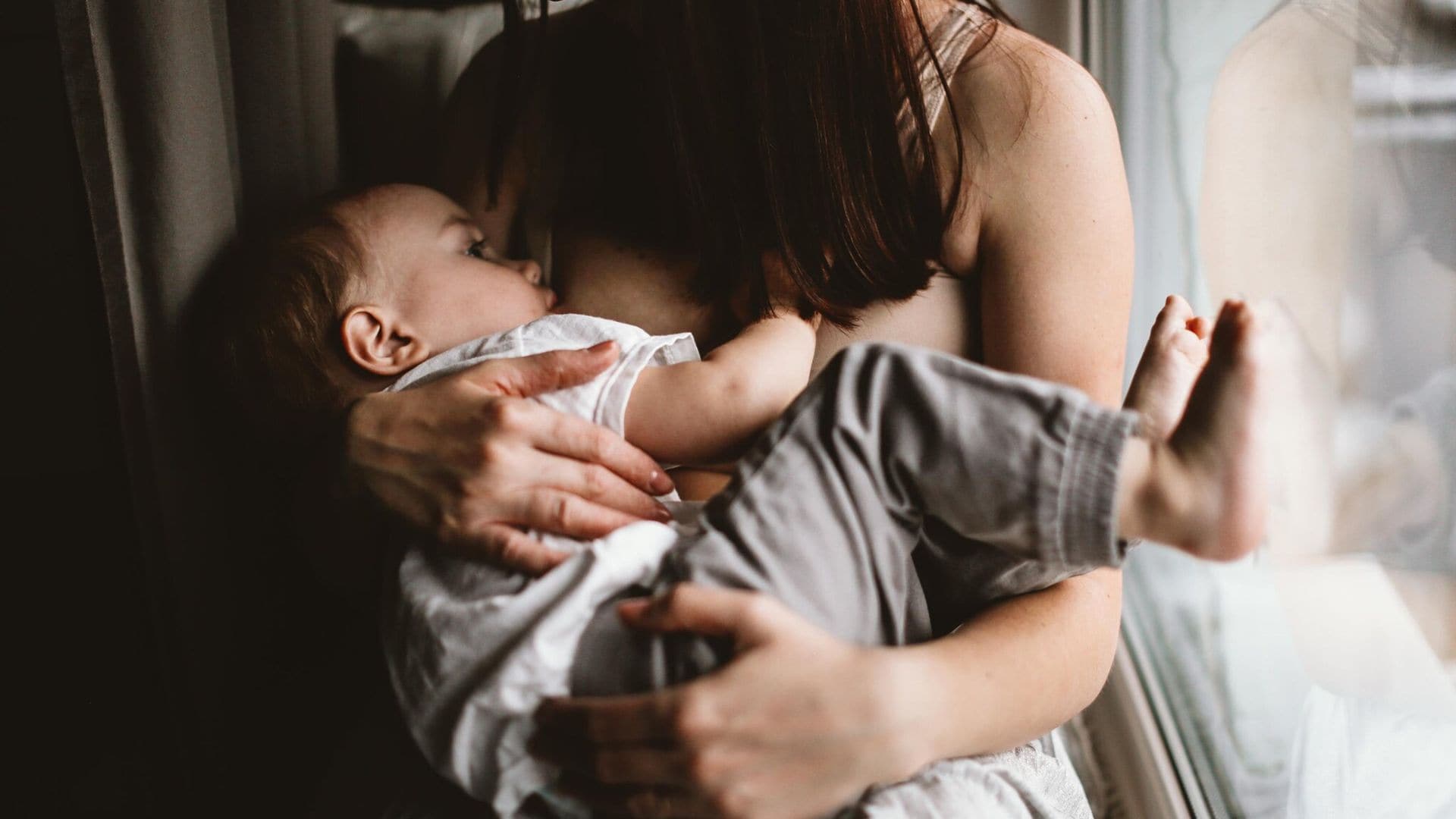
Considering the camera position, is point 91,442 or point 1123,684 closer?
point 91,442

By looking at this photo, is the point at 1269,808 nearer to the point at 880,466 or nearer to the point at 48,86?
the point at 880,466

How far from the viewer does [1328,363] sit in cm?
86

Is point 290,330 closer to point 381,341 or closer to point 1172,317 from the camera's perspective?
point 381,341

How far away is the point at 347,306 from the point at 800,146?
0.46 meters

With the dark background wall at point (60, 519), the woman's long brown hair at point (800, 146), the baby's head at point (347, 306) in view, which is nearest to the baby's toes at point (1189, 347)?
the woman's long brown hair at point (800, 146)

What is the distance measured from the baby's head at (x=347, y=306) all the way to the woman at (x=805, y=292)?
0.08 meters

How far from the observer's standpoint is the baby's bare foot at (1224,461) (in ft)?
1.86

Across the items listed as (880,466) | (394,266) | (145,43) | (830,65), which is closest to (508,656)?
(880,466)

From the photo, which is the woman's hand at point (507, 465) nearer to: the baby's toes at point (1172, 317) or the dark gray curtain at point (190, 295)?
the dark gray curtain at point (190, 295)

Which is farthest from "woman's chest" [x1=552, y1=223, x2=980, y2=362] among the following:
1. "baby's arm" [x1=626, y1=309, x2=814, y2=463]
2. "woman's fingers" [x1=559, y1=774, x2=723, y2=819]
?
"woman's fingers" [x1=559, y1=774, x2=723, y2=819]

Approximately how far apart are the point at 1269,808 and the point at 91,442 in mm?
1424

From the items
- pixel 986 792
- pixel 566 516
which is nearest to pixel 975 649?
pixel 986 792

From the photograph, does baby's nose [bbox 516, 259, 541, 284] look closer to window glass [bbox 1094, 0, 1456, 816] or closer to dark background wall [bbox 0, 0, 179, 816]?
dark background wall [bbox 0, 0, 179, 816]

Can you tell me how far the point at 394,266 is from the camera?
901mm
